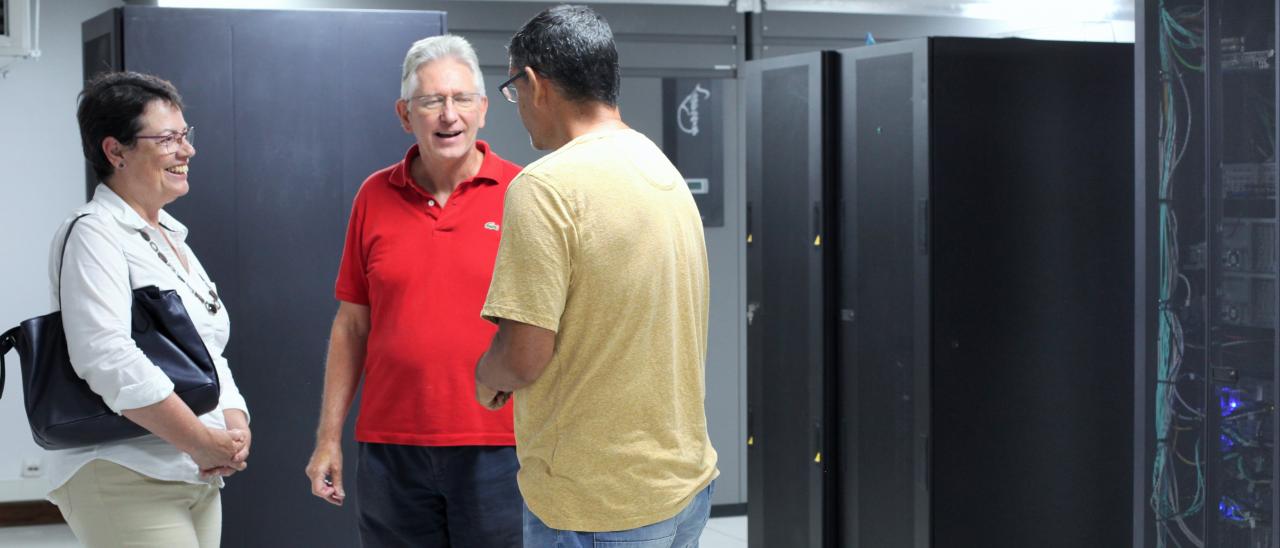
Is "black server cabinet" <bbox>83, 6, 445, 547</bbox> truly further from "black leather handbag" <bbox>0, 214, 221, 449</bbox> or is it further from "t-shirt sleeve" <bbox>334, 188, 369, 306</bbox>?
"black leather handbag" <bbox>0, 214, 221, 449</bbox>

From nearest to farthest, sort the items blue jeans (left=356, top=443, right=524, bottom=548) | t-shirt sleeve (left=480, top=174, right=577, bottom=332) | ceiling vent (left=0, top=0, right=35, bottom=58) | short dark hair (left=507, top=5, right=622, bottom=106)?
t-shirt sleeve (left=480, top=174, right=577, bottom=332) < short dark hair (left=507, top=5, right=622, bottom=106) < blue jeans (left=356, top=443, right=524, bottom=548) < ceiling vent (left=0, top=0, right=35, bottom=58)

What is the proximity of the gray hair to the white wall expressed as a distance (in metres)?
3.56

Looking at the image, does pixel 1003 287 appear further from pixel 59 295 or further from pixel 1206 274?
pixel 59 295

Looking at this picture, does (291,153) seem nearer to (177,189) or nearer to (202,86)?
(202,86)

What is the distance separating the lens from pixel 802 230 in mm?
3807

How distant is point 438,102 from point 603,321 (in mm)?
844

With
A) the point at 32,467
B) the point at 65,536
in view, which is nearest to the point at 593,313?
the point at 65,536

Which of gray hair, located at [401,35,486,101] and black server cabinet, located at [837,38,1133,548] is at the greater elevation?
gray hair, located at [401,35,486,101]

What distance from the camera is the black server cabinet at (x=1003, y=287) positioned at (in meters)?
3.36

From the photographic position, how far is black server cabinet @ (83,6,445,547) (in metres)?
3.01

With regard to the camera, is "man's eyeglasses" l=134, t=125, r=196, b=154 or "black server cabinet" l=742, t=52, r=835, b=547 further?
"black server cabinet" l=742, t=52, r=835, b=547

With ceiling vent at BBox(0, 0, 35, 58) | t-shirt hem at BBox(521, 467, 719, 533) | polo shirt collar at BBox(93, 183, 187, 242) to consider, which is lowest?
t-shirt hem at BBox(521, 467, 719, 533)

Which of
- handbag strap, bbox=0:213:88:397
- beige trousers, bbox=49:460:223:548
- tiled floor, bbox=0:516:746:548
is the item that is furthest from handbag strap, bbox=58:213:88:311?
tiled floor, bbox=0:516:746:548

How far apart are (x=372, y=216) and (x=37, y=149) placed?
12.1ft
